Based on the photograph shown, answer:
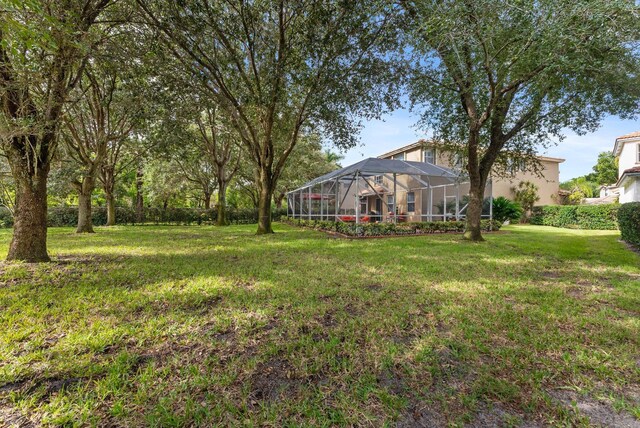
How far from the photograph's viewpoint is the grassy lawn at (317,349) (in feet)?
6.17

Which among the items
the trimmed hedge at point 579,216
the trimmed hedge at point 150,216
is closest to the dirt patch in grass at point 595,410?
the trimmed hedge at point 579,216

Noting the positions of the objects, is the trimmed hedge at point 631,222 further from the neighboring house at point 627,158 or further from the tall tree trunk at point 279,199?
the tall tree trunk at point 279,199

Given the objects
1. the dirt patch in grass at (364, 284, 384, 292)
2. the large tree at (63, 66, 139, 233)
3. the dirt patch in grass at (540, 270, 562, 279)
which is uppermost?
the large tree at (63, 66, 139, 233)

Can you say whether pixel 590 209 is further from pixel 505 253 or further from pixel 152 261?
pixel 152 261

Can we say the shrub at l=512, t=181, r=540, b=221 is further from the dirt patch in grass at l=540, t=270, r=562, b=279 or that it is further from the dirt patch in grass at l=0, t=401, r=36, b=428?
the dirt patch in grass at l=0, t=401, r=36, b=428

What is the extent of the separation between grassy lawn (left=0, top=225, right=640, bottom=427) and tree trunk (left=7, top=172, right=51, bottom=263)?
2.70ft

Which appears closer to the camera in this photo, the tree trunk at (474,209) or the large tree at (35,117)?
the large tree at (35,117)


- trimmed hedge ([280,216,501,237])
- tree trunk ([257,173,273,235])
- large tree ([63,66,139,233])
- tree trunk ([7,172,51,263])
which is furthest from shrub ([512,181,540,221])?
tree trunk ([7,172,51,263])

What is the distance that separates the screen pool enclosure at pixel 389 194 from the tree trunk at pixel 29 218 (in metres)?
9.81

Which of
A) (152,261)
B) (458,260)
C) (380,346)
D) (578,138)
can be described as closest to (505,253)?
(458,260)

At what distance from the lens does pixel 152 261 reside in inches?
257

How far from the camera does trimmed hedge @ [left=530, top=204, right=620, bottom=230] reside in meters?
16.8

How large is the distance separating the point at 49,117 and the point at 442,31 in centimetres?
834

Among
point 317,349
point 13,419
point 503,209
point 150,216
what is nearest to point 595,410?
point 317,349
